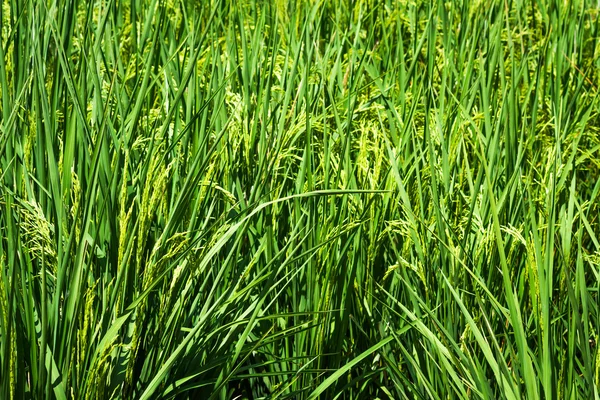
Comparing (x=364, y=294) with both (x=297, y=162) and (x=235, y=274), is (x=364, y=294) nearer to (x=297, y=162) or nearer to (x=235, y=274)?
(x=235, y=274)

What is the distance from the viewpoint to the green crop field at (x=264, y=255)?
1178 mm

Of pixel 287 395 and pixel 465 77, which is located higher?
pixel 465 77

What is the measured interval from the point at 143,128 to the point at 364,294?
0.66 m

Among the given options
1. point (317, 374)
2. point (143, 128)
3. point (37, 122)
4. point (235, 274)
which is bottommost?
point (317, 374)

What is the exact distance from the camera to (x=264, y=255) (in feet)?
5.22

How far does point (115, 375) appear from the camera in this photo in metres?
1.24

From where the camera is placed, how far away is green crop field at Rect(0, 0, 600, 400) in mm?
1178

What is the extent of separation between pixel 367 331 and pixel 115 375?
1.76 feet

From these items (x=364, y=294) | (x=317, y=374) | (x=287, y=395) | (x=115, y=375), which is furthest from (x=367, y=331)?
(x=115, y=375)

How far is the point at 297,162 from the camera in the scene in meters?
2.08

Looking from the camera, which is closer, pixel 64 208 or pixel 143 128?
pixel 64 208

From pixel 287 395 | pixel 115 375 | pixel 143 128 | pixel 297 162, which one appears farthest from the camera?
pixel 297 162

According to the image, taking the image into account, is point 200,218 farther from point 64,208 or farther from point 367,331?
point 367,331

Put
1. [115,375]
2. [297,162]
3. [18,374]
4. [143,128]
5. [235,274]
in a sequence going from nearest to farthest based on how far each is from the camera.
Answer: [18,374], [115,375], [235,274], [143,128], [297,162]
